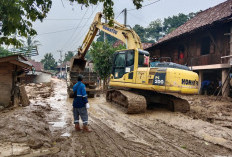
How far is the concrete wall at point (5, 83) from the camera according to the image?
7.82 meters

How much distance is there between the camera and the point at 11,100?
314 inches

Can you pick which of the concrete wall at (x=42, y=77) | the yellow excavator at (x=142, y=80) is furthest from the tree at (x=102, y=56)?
the concrete wall at (x=42, y=77)

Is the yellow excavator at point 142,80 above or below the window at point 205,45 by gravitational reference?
below

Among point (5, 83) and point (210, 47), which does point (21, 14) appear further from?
point (210, 47)

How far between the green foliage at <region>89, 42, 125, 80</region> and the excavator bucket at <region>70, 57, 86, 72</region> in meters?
2.94

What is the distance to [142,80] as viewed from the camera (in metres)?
7.99

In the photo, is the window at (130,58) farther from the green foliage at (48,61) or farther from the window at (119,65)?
the green foliage at (48,61)

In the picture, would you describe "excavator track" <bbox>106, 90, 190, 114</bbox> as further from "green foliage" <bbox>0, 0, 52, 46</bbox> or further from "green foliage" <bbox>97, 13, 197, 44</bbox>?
"green foliage" <bbox>97, 13, 197, 44</bbox>

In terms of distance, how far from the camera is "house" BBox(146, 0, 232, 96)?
1252 centimetres

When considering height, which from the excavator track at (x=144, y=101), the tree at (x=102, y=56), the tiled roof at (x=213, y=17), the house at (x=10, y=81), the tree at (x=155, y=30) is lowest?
the excavator track at (x=144, y=101)

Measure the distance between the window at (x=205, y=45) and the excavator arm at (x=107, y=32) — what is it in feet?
25.4

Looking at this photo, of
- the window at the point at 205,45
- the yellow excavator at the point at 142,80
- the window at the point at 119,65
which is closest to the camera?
the yellow excavator at the point at 142,80

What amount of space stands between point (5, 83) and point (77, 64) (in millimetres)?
6938

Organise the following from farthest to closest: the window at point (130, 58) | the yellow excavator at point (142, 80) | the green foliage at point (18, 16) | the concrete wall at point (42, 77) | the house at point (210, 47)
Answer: the concrete wall at point (42, 77) < the house at point (210, 47) < the window at point (130, 58) < the yellow excavator at point (142, 80) < the green foliage at point (18, 16)
